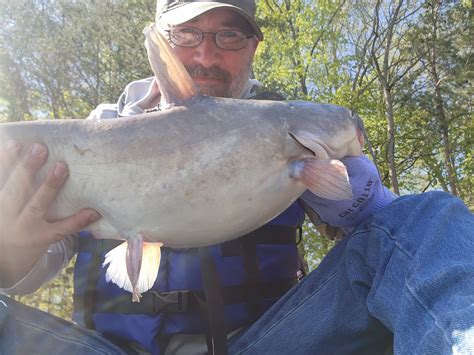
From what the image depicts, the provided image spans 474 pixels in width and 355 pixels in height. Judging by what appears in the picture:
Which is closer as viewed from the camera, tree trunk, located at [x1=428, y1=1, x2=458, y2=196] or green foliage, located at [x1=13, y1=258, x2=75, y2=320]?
green foliage, located at [x1=13, y1=258, x2=75, y2=320]

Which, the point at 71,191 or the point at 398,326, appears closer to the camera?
the point at 398,326

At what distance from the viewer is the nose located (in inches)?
117

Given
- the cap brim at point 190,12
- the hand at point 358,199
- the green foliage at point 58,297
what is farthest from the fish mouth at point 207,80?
the green foliage at point 58,297

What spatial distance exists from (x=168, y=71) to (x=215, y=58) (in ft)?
3.40

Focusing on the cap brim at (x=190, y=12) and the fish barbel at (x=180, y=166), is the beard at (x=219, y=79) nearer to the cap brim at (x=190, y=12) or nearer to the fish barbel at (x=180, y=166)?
the cap brim at (x=190, y=12)

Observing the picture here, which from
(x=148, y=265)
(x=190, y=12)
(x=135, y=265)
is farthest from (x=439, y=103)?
(x=135, y=265)

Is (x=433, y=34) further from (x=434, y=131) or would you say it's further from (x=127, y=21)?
(x=127, y=21)

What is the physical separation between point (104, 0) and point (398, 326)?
18504 mm

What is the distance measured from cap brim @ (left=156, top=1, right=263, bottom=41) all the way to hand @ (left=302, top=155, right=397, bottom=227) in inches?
48.4

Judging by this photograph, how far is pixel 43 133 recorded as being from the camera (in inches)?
78.7

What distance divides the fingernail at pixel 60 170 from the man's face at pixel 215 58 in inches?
48.2

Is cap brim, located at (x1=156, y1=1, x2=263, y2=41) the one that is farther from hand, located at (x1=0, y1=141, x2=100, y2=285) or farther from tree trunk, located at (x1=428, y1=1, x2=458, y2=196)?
tree trunk, located at (x1=428, y1=1, x2=458, y2=196)

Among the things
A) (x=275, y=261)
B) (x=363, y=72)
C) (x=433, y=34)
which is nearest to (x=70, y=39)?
(x=363, y=72)

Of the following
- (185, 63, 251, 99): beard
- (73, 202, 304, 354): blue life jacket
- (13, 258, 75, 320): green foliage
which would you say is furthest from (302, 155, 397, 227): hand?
(13, 258, 75, 320): green foliage
